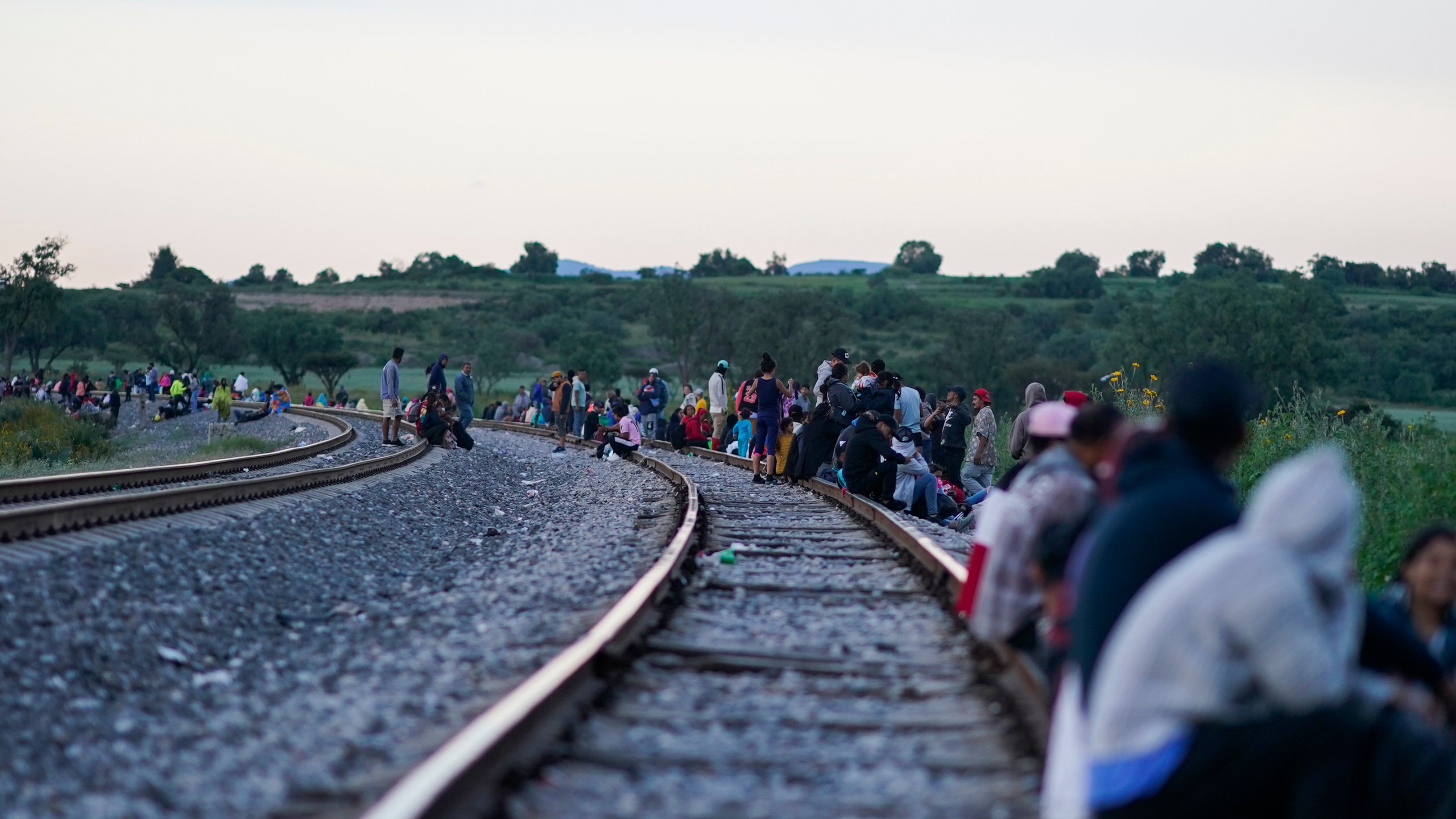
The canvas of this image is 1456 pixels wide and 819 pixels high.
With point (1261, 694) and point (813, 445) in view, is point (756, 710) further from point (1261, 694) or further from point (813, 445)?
point (813, 445)

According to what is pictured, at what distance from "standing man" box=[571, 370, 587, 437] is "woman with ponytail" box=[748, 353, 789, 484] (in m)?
13.4

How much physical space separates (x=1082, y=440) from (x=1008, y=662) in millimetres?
1704

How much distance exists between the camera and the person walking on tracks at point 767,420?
1939cm

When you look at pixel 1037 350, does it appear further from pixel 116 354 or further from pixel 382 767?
pixel 382 767

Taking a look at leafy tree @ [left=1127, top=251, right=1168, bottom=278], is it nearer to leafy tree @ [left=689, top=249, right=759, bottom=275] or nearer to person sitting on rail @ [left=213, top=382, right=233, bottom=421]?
leafy tree @ [left=689, top=249, right=759, bottom=275]

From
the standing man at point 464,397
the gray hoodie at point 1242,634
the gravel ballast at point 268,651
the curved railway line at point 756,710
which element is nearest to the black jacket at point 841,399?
the gravel ballast at point 268,651

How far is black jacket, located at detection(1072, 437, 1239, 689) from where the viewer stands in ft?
12.7

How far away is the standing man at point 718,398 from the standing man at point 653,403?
263cm

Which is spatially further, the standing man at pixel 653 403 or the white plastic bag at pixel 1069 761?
the standing man at pixel 653 403

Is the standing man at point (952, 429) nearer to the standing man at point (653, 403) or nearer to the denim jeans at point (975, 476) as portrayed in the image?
the denim jeans at point (975, 476)

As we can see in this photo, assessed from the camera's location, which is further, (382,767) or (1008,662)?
(1008,662)

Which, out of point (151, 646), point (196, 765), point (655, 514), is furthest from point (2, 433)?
point (196, 765)

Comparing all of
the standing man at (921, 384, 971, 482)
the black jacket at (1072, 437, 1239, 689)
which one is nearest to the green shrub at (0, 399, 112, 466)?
the standing man at (921, 384, 971, 482)

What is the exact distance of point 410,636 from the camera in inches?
323
